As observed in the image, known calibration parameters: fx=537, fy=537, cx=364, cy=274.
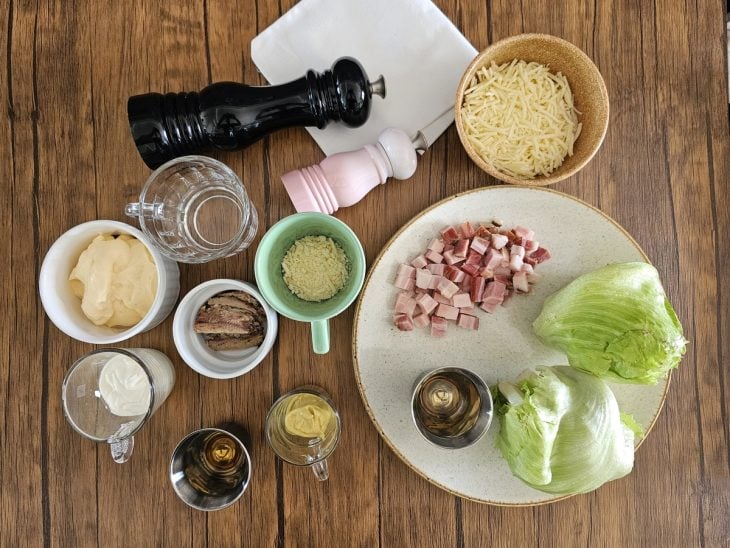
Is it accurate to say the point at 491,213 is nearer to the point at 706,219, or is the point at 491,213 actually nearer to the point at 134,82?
the point at 706,219

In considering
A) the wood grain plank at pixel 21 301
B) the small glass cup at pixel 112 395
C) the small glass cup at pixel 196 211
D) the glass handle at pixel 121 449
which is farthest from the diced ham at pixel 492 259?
the wood grain plank at pixel 21 301

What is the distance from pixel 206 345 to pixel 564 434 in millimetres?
733

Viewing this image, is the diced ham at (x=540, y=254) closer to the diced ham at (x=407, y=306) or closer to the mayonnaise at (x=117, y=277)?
the diced ham at (x=407, y=306)

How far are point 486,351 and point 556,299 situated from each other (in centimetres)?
18

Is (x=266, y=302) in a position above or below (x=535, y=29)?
below

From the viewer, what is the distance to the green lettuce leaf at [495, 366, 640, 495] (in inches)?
39.0

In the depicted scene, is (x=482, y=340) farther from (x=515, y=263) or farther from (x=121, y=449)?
(x=121, y=449)

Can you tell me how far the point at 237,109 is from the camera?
41.8 inches

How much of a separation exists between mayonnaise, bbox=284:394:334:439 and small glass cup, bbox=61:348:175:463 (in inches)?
10.5

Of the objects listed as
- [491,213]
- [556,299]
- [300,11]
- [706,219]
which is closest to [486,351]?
[556,299]

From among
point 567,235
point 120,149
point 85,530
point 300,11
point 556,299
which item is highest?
point 300,11

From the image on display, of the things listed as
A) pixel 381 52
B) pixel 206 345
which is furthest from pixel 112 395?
pixel 381 52

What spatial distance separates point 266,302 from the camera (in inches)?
41.4

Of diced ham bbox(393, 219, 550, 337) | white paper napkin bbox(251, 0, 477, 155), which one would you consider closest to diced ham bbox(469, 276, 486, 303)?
diced ham bbox(393, 219, 550, 337)
